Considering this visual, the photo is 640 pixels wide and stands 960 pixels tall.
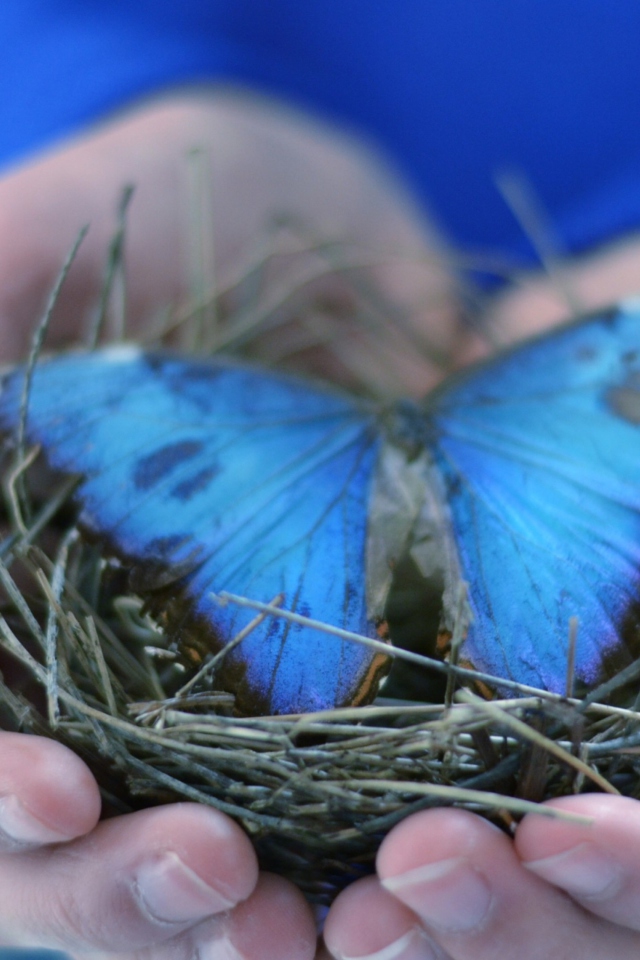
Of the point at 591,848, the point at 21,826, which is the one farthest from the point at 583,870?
the point at 21,826

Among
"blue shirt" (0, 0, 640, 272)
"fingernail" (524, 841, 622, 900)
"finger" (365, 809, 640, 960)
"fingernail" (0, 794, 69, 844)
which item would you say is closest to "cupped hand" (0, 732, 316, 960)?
"fingernail" (0, 794, 69, 844)

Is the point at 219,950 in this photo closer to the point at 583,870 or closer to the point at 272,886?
the point at 272,886

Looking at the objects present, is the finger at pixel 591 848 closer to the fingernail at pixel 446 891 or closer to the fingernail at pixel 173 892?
the fingernail at pixel 446 891

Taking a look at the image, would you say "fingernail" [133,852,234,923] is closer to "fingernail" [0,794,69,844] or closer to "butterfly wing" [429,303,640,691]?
"fingernail" [0,794,69,844]

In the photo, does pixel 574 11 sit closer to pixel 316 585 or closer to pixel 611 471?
pixel 611 471

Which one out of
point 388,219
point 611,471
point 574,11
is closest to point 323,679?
point 611,471

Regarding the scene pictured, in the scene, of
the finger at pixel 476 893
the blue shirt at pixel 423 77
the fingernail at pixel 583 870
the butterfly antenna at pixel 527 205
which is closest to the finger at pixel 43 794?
the finger at pixel 476 893
